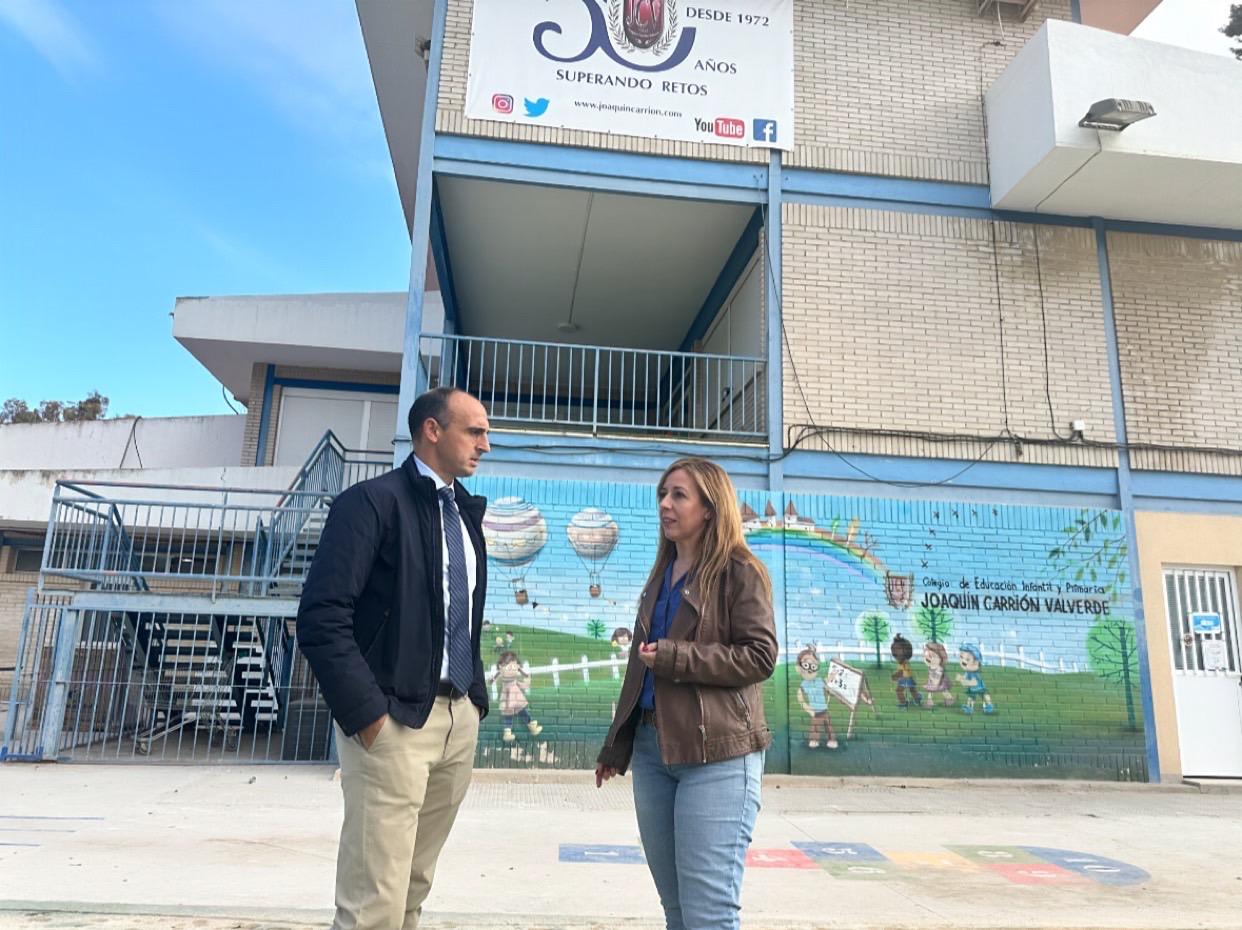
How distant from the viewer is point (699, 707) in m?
2.51

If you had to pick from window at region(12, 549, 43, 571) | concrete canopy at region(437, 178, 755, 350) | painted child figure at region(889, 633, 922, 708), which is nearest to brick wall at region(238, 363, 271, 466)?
concrete canopy at region(437, 178, 755, 350)

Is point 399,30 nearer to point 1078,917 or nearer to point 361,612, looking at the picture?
point 361,612

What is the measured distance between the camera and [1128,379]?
1011 centimetres

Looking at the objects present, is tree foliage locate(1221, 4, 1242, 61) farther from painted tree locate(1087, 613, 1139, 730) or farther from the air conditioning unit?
painted tree locate(1087, 613, 1139, 730)

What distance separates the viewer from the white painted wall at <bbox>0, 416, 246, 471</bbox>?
1719 centimetres

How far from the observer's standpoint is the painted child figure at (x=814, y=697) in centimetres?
898

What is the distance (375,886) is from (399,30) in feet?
38.3

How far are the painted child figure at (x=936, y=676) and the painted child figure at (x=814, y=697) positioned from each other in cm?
103

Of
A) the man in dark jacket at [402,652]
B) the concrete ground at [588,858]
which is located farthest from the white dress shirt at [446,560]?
the concrete ground at [588,858]

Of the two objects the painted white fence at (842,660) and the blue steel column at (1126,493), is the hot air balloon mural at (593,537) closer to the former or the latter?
the painted white fence at (842,660)

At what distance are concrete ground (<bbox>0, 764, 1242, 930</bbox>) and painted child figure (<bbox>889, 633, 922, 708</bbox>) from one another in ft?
3.26

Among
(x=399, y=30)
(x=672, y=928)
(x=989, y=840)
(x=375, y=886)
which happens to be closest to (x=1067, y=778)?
(x=989, y=840)

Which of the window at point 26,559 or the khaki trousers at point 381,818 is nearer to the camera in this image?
the khaki trousers at point 381,818

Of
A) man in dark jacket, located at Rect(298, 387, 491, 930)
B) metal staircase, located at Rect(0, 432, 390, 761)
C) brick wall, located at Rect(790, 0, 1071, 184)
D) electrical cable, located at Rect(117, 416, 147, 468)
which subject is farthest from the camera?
electrical cable, located at Rect(117, 416, 147, 468)
